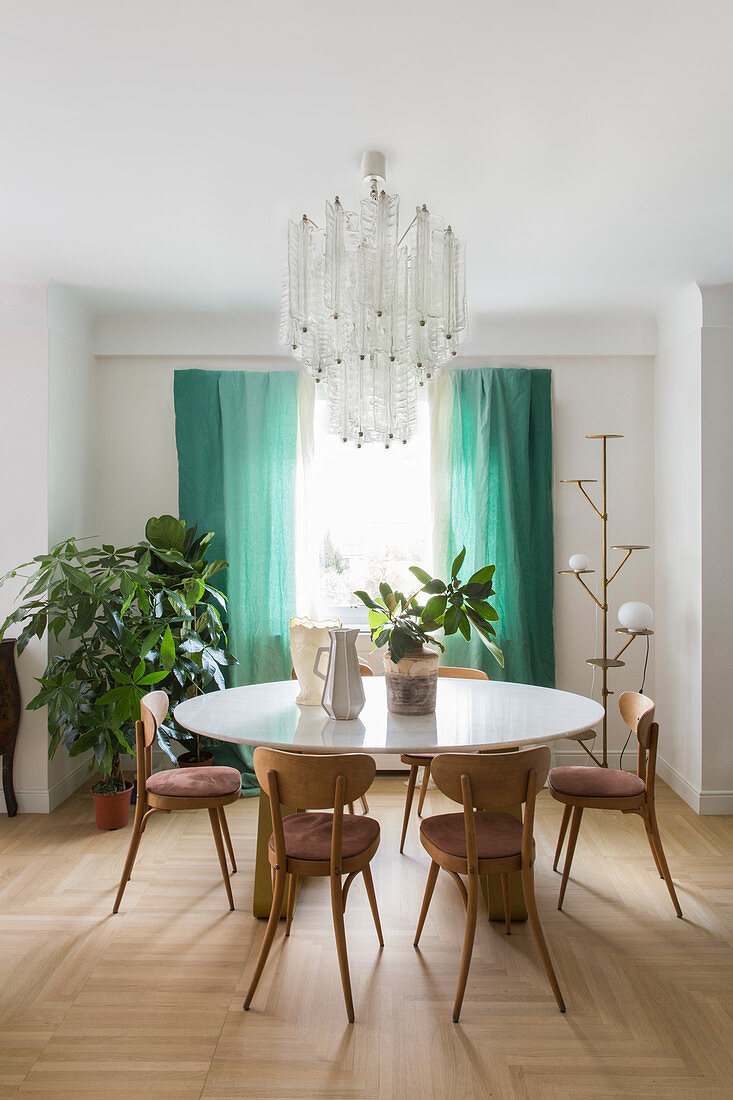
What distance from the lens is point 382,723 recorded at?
9.11ft

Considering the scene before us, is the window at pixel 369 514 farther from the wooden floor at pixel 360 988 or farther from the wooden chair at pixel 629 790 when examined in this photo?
the wooden chair at pixel 629 790

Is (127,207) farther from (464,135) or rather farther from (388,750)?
(388,750)

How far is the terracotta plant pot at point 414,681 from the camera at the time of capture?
2852 millimetres

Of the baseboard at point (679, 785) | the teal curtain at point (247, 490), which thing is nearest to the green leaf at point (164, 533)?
the teal curtain at point (247, 490)

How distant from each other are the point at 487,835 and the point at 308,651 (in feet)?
3.13

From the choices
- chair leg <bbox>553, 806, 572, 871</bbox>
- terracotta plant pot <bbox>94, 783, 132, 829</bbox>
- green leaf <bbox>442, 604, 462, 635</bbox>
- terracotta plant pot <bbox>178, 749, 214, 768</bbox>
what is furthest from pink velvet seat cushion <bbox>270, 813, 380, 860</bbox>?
terracotta plant pot <bbox>178, 749, 214, 768</bbox>

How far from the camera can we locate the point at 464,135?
252 centimetres

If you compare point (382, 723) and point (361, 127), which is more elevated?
point (361, 127)

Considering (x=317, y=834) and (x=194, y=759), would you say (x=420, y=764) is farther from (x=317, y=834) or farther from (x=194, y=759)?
(x=194, y=759)

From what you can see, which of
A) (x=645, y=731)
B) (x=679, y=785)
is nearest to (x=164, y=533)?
(x=645, y=731)

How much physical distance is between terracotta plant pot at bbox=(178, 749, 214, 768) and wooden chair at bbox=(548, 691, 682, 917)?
6.56 ft

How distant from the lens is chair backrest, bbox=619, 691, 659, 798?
284cm

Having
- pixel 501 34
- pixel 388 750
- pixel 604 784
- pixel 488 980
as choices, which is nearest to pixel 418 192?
pixel 501 34

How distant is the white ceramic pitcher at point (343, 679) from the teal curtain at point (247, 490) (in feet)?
5.79
